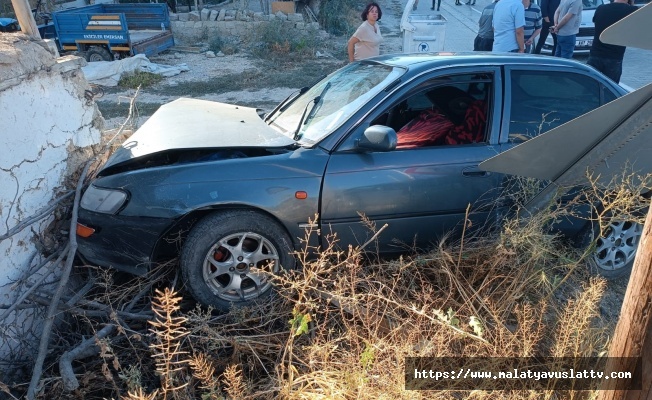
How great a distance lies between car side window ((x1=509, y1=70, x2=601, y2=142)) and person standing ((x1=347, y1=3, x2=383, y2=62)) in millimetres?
3263

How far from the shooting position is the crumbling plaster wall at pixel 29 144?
3.23 meters

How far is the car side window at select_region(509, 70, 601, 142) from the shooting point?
11.8 feet

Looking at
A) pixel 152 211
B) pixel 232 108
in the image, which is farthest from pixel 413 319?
pixel 232 108

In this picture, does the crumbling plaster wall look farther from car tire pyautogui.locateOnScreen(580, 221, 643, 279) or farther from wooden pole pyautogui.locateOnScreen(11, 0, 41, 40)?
car tire pyautogui.locateOnScreen(580, 221, 643, 279)

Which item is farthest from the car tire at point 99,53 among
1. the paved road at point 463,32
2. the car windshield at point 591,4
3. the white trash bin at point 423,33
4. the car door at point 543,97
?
the car windshield at point 591,4

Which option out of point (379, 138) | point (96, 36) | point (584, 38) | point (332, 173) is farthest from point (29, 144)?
point (584, 38)

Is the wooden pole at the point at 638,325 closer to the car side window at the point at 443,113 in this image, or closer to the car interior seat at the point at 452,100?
the car side window at the point at 443,113

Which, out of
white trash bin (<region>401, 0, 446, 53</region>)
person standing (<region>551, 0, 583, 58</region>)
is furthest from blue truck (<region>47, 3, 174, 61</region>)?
person standing (<region>551, 0, 583, 58</region>)

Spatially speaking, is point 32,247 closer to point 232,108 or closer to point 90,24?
point 232,108

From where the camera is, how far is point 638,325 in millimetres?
1749

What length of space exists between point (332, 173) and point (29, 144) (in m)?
2.19

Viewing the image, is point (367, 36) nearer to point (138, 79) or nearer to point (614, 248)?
point (614, 248)

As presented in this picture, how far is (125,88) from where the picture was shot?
1080 centimetres

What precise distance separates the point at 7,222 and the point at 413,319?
268 centimetres
